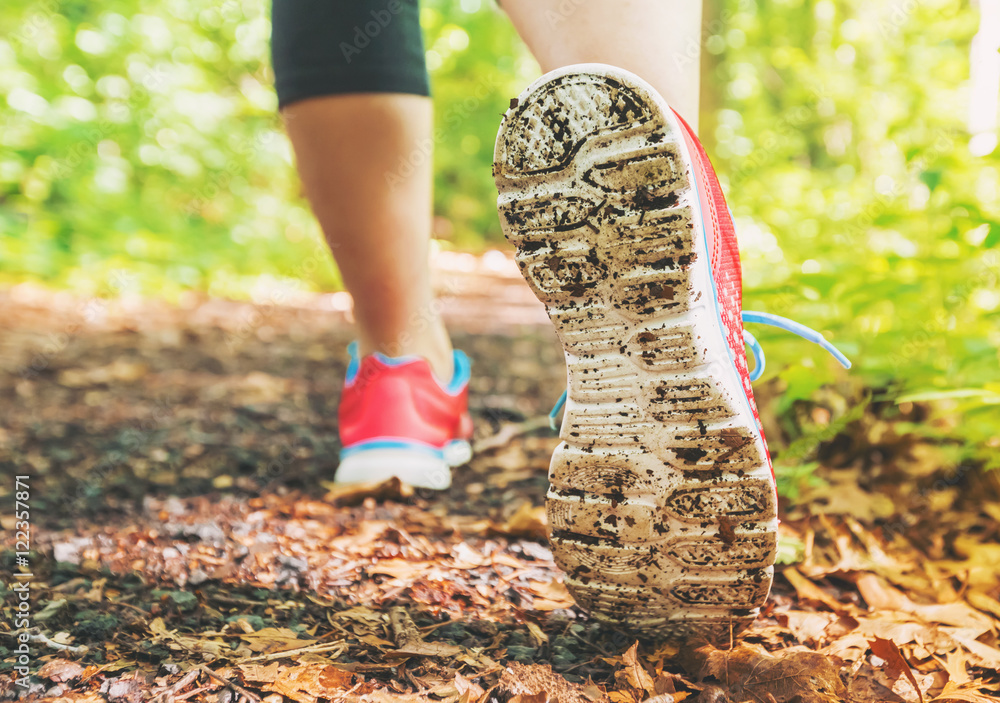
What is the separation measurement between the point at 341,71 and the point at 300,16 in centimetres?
14

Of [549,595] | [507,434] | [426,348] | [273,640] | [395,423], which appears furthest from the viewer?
[507,434]

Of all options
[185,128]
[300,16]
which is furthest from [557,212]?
[185,128]

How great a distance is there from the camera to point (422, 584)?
40.2 inches

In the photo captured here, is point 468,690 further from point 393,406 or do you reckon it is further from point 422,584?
point 393,406

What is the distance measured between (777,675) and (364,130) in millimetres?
1060

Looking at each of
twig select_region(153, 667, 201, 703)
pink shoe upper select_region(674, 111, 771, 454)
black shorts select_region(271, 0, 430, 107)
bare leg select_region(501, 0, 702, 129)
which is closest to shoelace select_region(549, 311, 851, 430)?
pink shoe upper select_region(674, 111, 771, 454)

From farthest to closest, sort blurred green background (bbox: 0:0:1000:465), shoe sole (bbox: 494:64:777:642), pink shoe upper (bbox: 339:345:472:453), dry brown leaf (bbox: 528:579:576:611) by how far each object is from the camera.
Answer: blurred green background (bbox: 0:0:1000:465), pink shoe upper (bbox: 339:345:472:453), dry brown leaf (bbox: 528:579:576:611), shoe sole (bbox: 494:64:777:642)

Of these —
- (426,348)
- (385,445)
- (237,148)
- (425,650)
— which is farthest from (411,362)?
(237,148)

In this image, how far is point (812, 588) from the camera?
1037 mm

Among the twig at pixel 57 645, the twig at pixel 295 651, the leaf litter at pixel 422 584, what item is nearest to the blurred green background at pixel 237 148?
the leaf litter at pixel 422 584

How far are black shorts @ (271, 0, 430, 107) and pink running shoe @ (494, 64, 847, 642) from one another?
657 millimetres

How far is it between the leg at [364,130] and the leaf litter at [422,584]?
412 mm

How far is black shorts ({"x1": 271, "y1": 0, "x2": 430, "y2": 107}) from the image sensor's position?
1293mm

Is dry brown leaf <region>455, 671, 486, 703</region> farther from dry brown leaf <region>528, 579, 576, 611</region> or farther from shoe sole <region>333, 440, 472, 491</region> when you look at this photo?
shoe sole <region>333, 440, 472, 491</region>
